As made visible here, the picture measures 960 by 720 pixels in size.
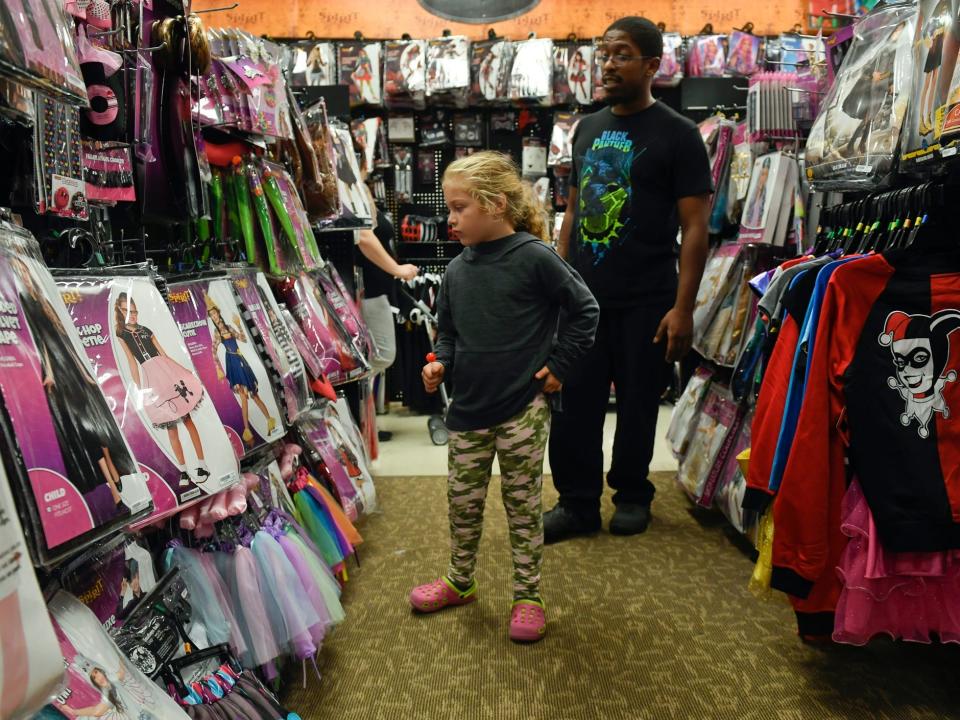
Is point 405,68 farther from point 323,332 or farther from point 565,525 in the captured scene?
point 565,525

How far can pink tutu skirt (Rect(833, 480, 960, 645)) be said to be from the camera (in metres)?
1.48

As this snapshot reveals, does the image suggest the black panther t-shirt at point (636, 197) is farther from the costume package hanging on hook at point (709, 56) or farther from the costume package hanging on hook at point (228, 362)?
the costume package hanging on hook at point (709, 56)

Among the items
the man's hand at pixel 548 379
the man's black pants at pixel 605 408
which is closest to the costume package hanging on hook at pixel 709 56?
the man's black pants at pixel 605 408

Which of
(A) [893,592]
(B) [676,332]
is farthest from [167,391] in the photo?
(B) [676,332]

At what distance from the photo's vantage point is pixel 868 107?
1753 mm

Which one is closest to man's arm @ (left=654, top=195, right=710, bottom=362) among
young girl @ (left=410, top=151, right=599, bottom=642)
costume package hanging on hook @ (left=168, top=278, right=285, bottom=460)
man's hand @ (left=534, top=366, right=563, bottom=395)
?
young girl @ (left=410, top=151, right=599, bottom=642)

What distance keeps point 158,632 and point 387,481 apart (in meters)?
2.34

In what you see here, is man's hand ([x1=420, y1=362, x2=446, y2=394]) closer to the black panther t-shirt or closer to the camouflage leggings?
the camouflage leggings

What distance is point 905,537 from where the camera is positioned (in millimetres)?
1449

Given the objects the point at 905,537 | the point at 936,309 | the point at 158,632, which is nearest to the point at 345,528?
the point at 158,632

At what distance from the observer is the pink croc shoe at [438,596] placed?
6.93 feet

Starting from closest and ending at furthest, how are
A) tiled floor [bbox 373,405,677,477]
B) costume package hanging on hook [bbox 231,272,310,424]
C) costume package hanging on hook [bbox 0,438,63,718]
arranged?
costume package hanging on hook [bbox 0,438,63,718] < costume package hanging on hook [bbox 231,272,310,424] < tiled floor [bbox 373,405,677,477]

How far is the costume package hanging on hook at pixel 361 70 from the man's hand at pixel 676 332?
3368 mm

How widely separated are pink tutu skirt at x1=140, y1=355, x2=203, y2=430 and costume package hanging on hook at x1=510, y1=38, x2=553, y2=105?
4258mm
